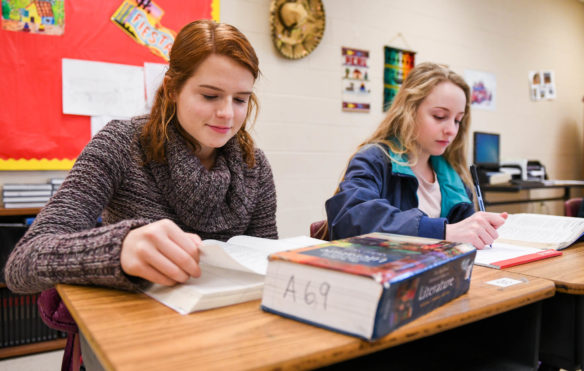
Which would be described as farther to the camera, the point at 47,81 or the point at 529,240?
the point at 47,81

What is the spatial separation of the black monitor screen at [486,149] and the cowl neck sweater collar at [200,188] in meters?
3.16

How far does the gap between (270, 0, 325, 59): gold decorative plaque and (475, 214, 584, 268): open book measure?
1793mm

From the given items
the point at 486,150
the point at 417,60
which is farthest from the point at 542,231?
the point at 486,150

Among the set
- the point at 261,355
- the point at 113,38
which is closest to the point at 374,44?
the point at 113,38

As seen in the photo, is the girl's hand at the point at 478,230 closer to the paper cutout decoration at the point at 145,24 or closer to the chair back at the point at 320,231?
the chair back at the point at 320,231

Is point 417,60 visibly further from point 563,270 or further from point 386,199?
point 563,270

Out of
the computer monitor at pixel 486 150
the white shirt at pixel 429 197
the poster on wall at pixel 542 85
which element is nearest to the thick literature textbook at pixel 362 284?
the white shirt at pixel 429 197

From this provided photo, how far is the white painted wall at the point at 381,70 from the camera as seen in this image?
276cm

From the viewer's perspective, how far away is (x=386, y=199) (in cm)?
133

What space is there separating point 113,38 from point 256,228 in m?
1.52

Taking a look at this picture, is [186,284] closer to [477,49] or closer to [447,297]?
[447,297]

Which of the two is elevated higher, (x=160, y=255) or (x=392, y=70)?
(x=392, y=70)

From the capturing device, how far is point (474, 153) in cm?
381

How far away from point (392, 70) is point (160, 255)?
299cm
